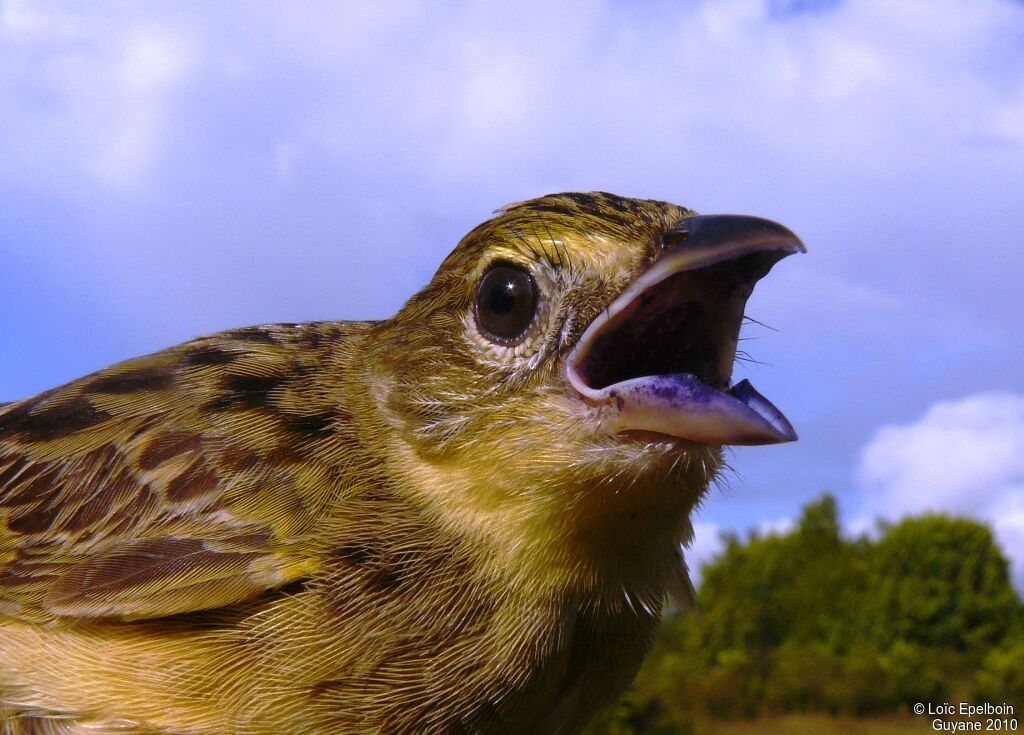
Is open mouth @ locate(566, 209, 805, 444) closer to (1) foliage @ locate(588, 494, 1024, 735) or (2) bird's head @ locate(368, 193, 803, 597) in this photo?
(2) bird's head @ locate(368, 193, 803, 597)

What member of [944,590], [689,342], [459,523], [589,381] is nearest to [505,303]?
[589,381]

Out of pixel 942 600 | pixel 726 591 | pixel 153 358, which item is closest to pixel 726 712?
pixel 726 591

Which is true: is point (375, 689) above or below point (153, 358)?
below

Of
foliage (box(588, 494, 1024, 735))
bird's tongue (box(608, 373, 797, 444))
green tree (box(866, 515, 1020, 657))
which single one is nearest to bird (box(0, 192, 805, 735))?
bird's tongue (box(608, 373, 797, 444))

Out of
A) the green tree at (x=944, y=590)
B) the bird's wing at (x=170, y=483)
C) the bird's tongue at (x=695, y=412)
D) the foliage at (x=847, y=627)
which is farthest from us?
the green tree at (x=944, y=590)

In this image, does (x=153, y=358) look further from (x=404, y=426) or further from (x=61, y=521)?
(x=404, y=426)

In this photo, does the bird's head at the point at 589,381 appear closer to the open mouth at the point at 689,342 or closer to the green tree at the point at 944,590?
the open mouth at the point at 689,342

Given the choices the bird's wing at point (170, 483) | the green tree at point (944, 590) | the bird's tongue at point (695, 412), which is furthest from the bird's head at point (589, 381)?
the green tree at point (944, 590)
